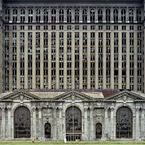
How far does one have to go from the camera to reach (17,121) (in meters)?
146

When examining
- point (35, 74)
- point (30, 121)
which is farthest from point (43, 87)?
point (30, 121)

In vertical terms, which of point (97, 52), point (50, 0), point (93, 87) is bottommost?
point (93, 87)

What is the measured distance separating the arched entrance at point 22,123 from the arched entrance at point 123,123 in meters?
31.9

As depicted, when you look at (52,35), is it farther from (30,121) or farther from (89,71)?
(30,121)

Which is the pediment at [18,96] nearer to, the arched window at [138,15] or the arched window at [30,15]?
the arched window at [30,15]

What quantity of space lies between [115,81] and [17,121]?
49502 millimetres

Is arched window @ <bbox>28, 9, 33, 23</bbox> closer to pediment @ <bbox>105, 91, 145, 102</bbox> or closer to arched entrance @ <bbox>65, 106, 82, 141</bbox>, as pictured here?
arched entrance @ <bbox>65, 106, 82, 141</bbox>

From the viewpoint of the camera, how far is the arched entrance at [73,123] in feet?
476

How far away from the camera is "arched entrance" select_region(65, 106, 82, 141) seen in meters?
145

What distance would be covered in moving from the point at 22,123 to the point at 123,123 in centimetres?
3619

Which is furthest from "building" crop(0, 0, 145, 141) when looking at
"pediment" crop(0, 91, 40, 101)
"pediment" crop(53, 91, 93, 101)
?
"pediment" crop(53, 91, 93, 101)

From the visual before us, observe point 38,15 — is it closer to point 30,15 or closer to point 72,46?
point 30,15

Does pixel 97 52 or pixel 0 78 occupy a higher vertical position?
pixel 97 52

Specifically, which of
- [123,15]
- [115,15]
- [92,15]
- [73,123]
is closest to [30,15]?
[92,15]
